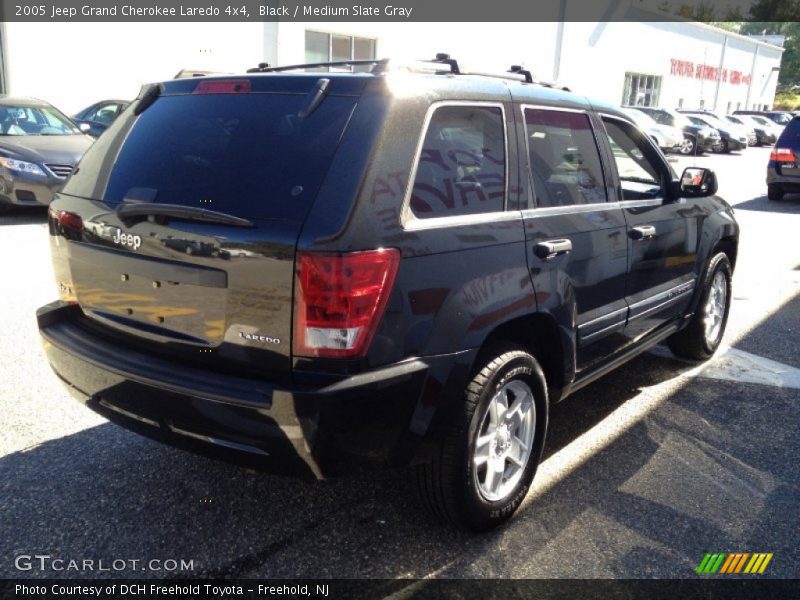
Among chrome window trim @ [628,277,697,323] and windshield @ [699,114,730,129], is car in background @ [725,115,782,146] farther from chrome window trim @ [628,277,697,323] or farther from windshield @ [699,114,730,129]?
chrome window trim @ [628,277,697,323]

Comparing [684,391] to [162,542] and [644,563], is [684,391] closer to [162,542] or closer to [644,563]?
[644,563]

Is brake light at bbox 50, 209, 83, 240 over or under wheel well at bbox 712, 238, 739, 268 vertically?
over

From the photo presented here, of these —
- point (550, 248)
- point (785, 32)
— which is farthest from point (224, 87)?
point (785, 32)

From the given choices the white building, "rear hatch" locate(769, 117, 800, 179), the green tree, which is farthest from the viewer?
the green tree

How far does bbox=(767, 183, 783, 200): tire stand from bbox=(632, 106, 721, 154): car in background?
1188cm

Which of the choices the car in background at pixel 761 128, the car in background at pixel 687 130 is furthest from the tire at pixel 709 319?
the car in background at pixel 761 128

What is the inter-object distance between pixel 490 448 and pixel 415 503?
435 mm

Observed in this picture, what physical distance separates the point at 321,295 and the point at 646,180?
2976 millimetres

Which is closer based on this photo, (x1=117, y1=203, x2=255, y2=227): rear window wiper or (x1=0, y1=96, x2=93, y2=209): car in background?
(x1=117, y1=203, x2=255, y2=227): rear window wiper

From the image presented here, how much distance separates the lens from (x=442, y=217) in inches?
108

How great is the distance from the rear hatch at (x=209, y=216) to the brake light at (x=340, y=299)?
0.19 feet

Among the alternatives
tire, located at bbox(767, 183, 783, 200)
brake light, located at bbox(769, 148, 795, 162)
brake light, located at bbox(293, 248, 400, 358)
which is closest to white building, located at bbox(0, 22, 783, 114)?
brake light, located at bbox(293, 248, 400, 358)

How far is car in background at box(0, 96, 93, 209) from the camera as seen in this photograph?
31.3 ft

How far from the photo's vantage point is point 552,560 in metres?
2.89
